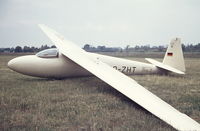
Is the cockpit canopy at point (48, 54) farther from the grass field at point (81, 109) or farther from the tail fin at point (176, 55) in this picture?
the tail fin at point (176, 55)

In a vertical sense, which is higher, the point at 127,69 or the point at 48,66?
the point at 48,66

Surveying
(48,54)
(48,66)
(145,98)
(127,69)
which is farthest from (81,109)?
(127,69)

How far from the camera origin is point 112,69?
8.77 meters

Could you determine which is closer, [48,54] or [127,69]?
[48,54]

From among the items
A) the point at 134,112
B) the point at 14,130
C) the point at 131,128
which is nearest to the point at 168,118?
the point at 131,128

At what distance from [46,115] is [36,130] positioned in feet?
3.27

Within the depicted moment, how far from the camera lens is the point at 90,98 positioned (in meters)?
7.46

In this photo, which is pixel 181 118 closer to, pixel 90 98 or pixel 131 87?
pixel 131 87

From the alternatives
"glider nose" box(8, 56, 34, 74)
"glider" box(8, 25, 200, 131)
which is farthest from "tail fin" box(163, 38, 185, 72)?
"glider nose" box(8, 56, 34, 74)

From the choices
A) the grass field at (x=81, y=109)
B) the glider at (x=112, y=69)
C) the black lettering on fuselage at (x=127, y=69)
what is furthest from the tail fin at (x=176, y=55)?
the grass field at (x=81, y=109)

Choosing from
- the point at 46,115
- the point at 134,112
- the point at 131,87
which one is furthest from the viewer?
the point at 131,87

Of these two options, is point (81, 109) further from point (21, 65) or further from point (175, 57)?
point (175, 57)

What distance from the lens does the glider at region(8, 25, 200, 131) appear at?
15.9 ft

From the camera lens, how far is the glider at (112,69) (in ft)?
15.9
